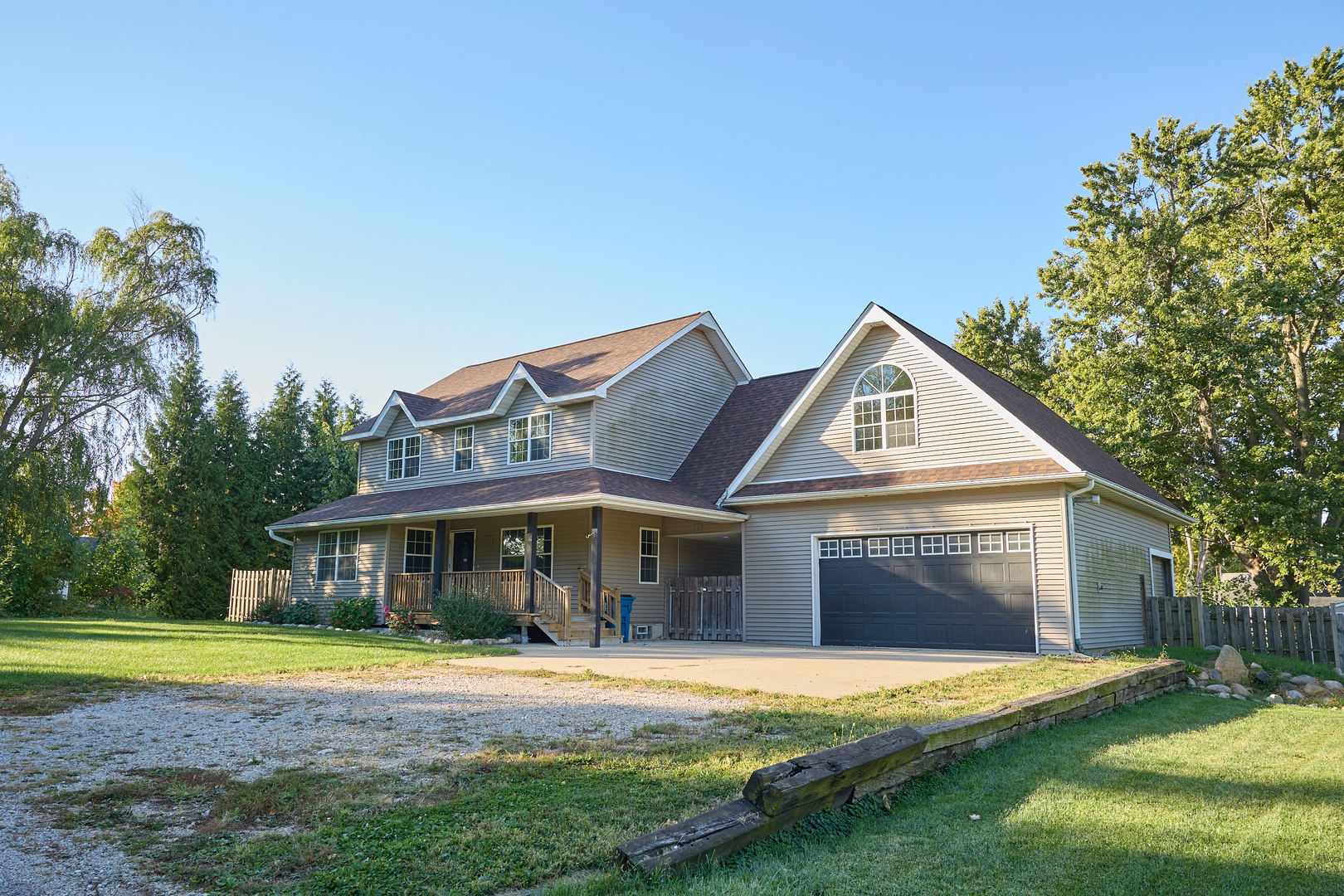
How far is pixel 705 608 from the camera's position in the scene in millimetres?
19516

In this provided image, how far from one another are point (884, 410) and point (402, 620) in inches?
483

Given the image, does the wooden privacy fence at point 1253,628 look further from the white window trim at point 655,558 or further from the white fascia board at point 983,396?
the white window trim at point 655,558

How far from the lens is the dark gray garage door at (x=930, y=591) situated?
15648 mm

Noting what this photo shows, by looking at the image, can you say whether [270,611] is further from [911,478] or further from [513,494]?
[911,478]

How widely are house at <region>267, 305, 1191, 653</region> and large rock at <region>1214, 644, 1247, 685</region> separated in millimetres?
2293

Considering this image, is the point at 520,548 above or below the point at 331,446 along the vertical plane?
below

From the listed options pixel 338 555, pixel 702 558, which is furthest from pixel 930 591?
pixel 338 555

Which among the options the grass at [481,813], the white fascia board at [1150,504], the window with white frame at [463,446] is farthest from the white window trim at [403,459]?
the grass at [481,813]

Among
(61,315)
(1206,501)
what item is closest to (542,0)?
(61,315)

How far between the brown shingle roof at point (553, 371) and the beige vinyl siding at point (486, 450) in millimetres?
576

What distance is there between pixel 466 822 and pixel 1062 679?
8.32 metres

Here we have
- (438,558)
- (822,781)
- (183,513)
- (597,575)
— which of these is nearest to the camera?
(822,781)

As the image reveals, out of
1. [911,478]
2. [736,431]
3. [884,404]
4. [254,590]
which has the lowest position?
[254,590]

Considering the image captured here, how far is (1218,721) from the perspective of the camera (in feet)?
28.8
